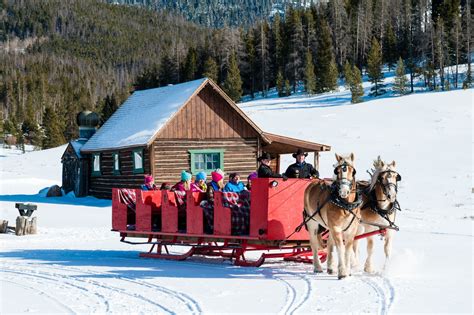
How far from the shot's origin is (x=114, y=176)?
103 ft

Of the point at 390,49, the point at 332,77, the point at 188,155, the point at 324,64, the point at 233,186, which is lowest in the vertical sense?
the point at 233,186

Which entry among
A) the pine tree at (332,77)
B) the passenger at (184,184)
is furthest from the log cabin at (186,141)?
the pine tree at (332,77)

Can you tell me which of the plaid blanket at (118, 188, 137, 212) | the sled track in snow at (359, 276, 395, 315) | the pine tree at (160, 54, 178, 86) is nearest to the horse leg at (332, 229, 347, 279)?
the sled track in snow at (359, 276, 395, 315)

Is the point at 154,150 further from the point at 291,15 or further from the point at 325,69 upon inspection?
the point at 291,15

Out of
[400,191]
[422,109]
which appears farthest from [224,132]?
[422,109]

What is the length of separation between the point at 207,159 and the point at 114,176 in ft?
15.1

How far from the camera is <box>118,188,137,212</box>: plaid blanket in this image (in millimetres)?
14211

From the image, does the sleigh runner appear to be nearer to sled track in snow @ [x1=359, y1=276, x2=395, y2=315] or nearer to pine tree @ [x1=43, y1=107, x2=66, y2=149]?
sled track in snow @ [x1=359, y1=276, x2=395, y2=315]

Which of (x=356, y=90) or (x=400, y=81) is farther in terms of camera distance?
(x=400, y=81)

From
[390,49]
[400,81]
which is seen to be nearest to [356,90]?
[400,81]

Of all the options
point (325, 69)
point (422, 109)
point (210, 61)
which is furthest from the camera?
point (210, 61)

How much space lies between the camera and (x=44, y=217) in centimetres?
2436

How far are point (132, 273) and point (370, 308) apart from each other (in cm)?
473

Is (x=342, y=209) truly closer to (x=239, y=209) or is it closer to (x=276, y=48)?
(x=239, y=209)
